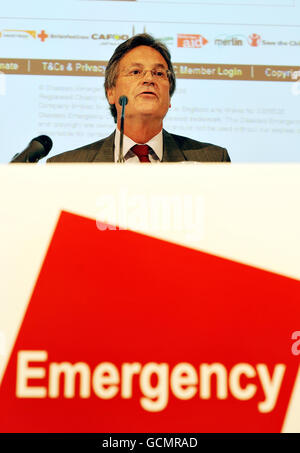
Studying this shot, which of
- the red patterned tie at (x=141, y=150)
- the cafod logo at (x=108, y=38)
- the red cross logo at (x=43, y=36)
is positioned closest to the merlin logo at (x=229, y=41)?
the cafod logo at (x=108, y=38)

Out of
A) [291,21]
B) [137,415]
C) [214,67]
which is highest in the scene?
[291,21]

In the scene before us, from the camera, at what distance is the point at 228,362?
571 mm

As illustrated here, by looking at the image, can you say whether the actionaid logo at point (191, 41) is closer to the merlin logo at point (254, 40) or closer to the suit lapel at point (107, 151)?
the merlin logo at point (254, 40)

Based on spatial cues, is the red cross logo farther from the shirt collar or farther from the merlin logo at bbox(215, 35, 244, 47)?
the merlin logo at bbox(215, 35, 244, 47)

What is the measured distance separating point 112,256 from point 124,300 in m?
0.05

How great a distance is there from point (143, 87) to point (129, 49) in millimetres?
180

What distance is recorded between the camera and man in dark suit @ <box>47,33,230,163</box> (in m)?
2.32

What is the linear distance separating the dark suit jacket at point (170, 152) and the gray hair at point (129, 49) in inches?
6.7

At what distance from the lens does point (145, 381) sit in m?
0.57

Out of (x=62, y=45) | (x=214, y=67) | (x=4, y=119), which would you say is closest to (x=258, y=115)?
(x=214, y=67)

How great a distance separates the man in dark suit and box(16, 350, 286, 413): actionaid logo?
177cm

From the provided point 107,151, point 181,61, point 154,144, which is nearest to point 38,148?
point 107,151

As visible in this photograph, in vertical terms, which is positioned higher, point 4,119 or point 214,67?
point 214,67

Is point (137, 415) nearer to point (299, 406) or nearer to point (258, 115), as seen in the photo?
point (299, 406)
